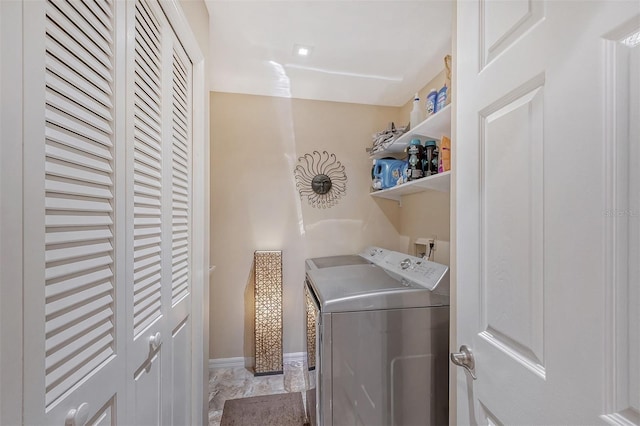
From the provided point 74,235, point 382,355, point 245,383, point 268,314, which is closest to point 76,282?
point 74,235

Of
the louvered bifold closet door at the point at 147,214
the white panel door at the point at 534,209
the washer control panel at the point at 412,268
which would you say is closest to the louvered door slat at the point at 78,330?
the louvered bifold closet door at the point at 147,214

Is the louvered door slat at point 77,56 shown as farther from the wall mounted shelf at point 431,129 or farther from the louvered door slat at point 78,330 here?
the wall mounted shelf at point 431,129

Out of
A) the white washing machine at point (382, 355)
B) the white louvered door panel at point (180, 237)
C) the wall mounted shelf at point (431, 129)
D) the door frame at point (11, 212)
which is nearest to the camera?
the door frame at point (11, 212)

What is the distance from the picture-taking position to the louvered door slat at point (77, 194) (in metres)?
0.52

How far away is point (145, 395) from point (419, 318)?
1.22 m

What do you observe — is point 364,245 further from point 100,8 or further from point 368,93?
point 100,8

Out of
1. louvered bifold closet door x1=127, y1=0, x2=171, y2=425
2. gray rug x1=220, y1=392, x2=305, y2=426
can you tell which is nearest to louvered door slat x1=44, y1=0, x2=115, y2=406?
louvered bifold closet door x1=127, y1=0, x2=171, y2=425

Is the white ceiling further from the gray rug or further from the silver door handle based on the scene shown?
the gray rug

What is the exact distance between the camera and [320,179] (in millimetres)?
2516

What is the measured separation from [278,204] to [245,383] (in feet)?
5.08

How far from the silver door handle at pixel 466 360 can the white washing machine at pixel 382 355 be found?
0.50 metres

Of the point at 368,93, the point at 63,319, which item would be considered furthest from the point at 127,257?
the point at 368,93

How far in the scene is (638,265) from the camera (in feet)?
1.39

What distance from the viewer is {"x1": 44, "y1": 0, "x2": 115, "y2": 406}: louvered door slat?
52cm
